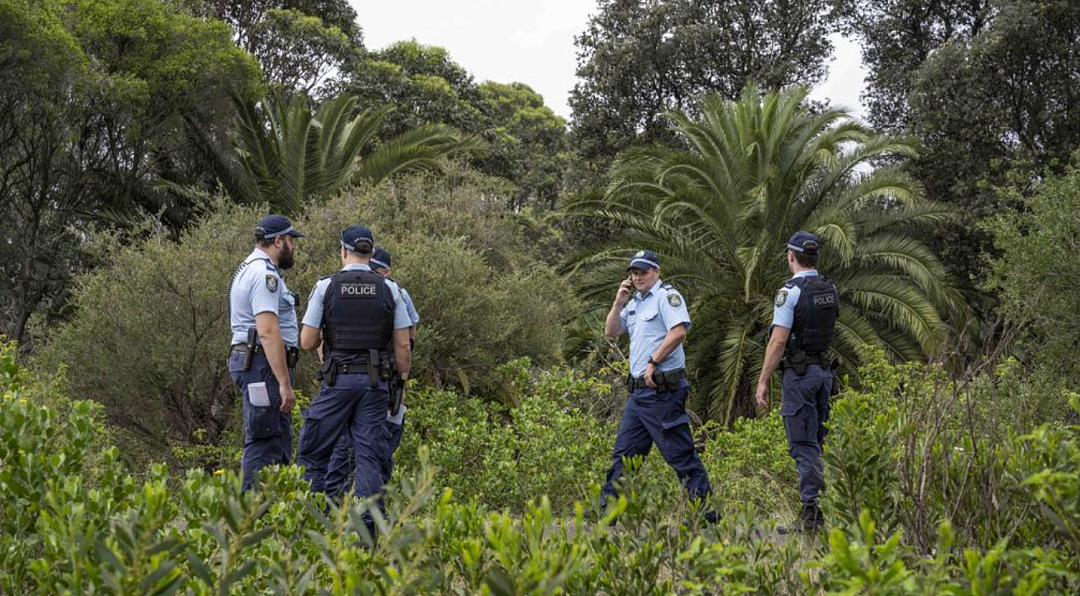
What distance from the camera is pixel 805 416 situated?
18.1 feet

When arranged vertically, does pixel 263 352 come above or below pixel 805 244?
below

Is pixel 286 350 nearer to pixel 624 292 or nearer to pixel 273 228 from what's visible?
pixel 273 228

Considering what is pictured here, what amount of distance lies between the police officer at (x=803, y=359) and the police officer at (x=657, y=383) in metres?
0.55

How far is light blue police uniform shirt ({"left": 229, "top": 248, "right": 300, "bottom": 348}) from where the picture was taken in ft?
16.5

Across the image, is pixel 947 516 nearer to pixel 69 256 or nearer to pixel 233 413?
pixel 233 413

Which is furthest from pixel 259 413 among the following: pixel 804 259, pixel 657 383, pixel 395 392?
pixel 804 259

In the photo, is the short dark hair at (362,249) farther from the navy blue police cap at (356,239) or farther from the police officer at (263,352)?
the police officer at (263,352)

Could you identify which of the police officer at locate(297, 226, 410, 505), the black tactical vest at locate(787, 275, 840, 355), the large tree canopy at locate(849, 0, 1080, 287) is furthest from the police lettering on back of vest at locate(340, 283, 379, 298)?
the large tree canopy at locate(849, 0, 1080, 287)

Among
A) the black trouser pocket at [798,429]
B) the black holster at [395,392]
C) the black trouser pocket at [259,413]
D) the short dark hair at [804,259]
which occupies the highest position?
the short dark hair at [804,259]

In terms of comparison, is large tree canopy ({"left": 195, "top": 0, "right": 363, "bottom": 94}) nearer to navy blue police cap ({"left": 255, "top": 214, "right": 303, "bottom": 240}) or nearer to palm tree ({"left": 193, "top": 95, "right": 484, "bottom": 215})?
palm tree ({"left": 193, "top": 95, "right": 484, "bottom": 215})

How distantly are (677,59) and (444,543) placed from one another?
1878 centimetres

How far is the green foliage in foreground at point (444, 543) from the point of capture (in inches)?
62.9

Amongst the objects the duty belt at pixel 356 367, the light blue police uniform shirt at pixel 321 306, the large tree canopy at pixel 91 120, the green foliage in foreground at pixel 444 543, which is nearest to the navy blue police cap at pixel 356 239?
the light blue police uniform shirt at pixel 321 306

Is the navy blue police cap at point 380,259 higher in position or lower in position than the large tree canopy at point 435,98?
lower
